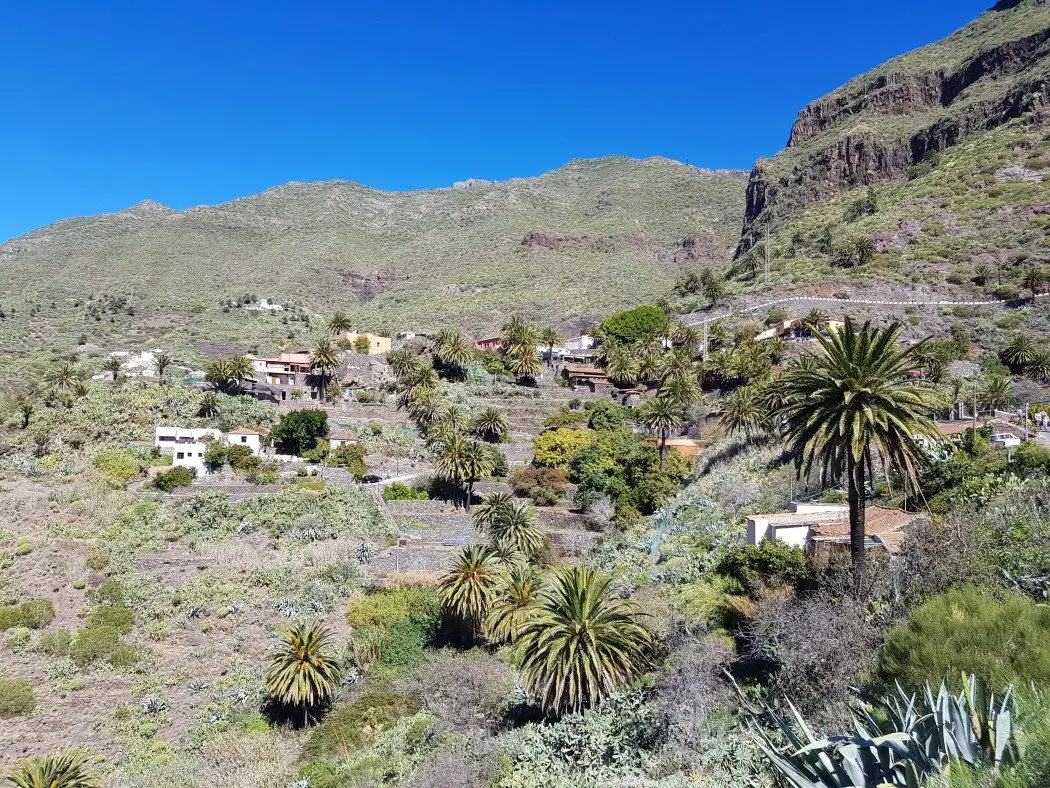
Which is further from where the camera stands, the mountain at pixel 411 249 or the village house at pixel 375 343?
the mountain at pixel 411 249

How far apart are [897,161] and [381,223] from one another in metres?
117

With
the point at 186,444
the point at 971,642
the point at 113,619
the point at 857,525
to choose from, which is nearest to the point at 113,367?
the point at 186,444

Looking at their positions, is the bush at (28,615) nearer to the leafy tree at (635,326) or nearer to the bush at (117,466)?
the bush at (117,466)

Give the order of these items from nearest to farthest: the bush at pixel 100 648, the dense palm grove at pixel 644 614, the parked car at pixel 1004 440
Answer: the dense palm grove at pixel 644 614
the bush at pixel 100 648
the parked car at pixel 1004 440

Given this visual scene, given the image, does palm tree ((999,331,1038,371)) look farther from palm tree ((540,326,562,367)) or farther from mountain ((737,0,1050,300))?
palm tree ((540,326,562,367))

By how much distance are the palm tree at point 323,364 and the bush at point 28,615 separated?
32177 mm

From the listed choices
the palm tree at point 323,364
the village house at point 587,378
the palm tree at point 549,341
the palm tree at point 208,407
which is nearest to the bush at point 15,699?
the palm tree at point 208,407

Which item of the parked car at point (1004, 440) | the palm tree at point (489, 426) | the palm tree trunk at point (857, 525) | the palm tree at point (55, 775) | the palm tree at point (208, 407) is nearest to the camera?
the palm tree trunk at point (857, 525)

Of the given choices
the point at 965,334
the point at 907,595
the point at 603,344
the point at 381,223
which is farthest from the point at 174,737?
the point at 381,223

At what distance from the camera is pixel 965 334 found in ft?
188

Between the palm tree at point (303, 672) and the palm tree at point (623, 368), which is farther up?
the palm tree at point (623, 368)

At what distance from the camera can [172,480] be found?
4641 cm

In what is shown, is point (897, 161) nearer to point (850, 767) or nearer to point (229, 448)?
point (229, 448)

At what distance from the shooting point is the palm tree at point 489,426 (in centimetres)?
5431
